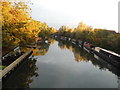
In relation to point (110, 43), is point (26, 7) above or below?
above

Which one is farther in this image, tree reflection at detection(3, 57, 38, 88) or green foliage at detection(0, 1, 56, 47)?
green foliage at detection(0, 1, 56, 47)

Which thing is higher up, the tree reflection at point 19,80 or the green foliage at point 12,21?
the green foliage at point 12,21

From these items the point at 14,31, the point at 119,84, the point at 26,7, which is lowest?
the point at 119,84

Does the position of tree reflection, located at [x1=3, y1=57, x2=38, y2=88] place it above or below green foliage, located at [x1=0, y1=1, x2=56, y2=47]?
below

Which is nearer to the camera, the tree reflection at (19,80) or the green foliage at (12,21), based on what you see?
the tree reflection at (19,80)

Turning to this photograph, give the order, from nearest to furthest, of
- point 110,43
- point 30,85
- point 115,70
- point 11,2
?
point 30,85, point 11,2, point 115,70, point 110,43

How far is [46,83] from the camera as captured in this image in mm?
17562

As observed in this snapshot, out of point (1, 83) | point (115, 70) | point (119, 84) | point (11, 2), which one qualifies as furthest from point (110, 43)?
point (1, 83)

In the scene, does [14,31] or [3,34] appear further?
[14,31]

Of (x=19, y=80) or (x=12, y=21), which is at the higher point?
(x=12, y=21)

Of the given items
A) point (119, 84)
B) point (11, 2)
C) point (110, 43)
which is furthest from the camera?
point (110, 43)

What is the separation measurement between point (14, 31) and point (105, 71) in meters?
16.1

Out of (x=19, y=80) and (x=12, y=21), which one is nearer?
(x=19, y=80)

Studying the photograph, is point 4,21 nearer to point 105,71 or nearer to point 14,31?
point 14,31
